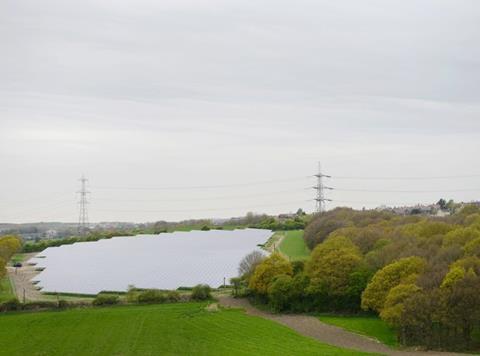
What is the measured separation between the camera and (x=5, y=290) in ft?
229

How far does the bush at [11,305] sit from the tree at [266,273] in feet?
76.6

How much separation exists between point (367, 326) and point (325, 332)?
3.59 metres

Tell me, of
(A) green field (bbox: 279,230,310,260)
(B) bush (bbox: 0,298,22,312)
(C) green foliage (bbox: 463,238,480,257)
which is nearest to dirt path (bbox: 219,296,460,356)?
(C) green foliage (bbox: 463,238,480,257)

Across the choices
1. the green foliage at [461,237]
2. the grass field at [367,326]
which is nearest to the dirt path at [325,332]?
the grass field at [367,326]

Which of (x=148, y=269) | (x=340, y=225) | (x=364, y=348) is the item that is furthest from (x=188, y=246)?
(x=364, y=348)

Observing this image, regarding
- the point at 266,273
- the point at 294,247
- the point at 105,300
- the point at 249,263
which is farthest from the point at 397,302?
the point at 294,247

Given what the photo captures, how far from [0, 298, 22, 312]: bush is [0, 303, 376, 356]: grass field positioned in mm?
2246

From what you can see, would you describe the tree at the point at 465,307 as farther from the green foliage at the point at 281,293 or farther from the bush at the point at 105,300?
the bush at the point at 105,300

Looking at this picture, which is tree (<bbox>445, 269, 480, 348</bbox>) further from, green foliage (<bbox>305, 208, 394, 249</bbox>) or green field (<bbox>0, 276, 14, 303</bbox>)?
green field (<bbox>0, 276, 14, 303</bbox>)

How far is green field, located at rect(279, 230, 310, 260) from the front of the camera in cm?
8238

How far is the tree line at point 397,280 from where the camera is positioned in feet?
121

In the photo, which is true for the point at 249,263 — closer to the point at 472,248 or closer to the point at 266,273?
the point at 266,273

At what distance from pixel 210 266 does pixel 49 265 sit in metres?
26.9

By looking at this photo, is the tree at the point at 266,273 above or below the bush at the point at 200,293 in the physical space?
above
